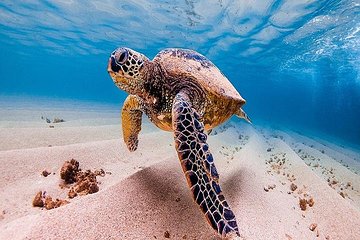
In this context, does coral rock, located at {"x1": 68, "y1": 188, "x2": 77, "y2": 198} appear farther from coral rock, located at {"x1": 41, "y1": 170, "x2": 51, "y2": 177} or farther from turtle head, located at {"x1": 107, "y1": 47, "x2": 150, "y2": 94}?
turtle head, located at {"x1": 107, "y1": 47, "x2": 150, "y2": 94}

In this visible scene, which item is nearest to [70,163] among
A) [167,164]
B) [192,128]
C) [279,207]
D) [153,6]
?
[167,164]

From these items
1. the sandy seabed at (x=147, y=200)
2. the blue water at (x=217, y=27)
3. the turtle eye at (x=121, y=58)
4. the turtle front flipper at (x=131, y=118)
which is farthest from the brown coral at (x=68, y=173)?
the blue water at (x=217, y=27)

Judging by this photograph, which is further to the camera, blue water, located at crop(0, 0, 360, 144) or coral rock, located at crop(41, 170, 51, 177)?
blue water, located at crop(0, 0, 360, 144)

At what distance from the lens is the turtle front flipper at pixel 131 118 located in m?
4.05

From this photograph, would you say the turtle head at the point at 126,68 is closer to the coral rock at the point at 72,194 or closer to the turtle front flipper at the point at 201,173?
the turtle front flipper at the point at 201,173

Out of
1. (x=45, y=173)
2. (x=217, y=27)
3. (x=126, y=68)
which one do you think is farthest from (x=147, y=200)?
(x=217, y=27)

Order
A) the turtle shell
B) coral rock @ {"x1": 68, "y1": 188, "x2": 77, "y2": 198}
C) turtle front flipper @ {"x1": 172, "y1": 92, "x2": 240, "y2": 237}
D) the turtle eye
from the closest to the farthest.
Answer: turtle front flipper @ {"x1": 172, "y1": 92, "x2": 240, "y2": 237}
the turtle eye
coral rock @ {"x1": 68, "y1": 188, "x2": 77, "y2": 198}
the turtle shell

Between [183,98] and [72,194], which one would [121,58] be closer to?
[183,98]

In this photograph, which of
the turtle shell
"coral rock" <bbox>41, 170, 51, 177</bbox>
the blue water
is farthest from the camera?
the blue water

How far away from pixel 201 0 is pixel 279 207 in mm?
16998

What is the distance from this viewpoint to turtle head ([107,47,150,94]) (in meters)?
3.04

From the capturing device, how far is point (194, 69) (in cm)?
361

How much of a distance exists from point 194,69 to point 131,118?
1567mm

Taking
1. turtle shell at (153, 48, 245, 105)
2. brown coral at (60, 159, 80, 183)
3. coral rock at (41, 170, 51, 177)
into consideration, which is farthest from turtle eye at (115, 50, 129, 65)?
coral rock at (41, 170, 51, 177)
